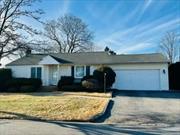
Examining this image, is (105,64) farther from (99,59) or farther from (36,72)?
(36,72)

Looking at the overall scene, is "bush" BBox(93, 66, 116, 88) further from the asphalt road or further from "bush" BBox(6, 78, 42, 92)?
the asphalt road

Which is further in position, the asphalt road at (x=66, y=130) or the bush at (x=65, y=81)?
the bush at (x=65, y=81)

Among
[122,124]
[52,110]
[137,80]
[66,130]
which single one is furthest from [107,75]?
[66,130]

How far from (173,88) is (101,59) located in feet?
27.2

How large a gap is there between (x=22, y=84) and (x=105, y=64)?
895 cm

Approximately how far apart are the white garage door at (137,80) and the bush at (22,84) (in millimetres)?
8160

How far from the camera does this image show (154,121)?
49.6ft

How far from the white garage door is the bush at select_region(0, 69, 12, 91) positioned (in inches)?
468

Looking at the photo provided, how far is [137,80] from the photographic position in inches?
1261

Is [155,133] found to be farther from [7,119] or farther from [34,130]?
[7,119]

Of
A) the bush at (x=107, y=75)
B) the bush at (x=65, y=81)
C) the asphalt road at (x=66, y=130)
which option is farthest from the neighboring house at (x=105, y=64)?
the asphalt road at (x=66, y=130)

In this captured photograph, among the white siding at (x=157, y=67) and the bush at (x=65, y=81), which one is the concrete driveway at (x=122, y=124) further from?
the bush at (x=65, y=81)

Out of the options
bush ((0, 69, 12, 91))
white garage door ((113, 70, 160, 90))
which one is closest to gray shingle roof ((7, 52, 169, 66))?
→ white garage door ((113, 70, 160, 90))

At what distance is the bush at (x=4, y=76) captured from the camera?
33906 mm
